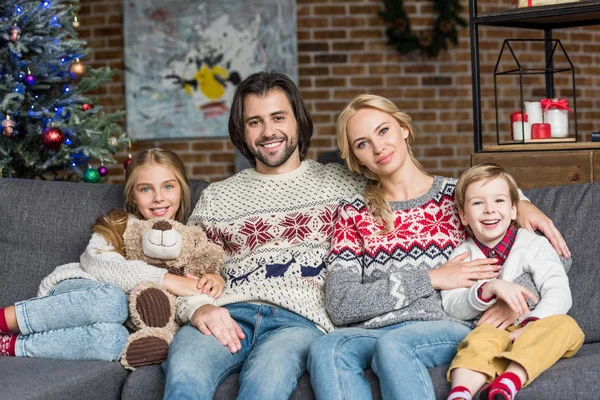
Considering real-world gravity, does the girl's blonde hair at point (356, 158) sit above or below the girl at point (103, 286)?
above

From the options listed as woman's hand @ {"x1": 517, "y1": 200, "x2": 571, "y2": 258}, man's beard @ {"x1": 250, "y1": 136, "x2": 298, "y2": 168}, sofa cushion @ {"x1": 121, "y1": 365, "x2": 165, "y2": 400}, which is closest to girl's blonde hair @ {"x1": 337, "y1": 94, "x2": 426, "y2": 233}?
man's beard @ {"x1": 250, "y1": 136, "x2": 298, "y2": 168}

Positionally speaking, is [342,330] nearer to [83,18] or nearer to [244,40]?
[244,40]

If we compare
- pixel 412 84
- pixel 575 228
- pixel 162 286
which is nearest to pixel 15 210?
pixel 162 286

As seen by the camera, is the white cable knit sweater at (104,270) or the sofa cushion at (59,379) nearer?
the sofa cushion at (59,379)

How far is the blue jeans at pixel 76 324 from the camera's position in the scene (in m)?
2.24

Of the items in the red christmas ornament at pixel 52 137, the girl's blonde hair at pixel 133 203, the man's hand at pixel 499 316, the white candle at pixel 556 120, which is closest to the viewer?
the man's hand at pixel 499 316

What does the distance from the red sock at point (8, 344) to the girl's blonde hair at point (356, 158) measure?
1.04m

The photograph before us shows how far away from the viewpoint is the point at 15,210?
2.79 m

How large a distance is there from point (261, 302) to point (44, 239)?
34.2 inches

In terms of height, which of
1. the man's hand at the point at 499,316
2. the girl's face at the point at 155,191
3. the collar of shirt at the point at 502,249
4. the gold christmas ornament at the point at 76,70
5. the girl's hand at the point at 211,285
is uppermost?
the gold christmas ornament at the point at 76,70

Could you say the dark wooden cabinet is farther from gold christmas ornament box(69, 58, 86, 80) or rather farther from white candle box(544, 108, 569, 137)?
gold christmas ornament box(69, 58, 86, 80)

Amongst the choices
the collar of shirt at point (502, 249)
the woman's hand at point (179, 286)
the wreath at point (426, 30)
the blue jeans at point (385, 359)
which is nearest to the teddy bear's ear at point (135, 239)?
the woman's hand at point (179, 286)

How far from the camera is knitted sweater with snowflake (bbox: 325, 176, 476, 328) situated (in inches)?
85.7

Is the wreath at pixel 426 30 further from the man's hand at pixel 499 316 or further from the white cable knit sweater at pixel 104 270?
the man's hand at pixel 499 316
